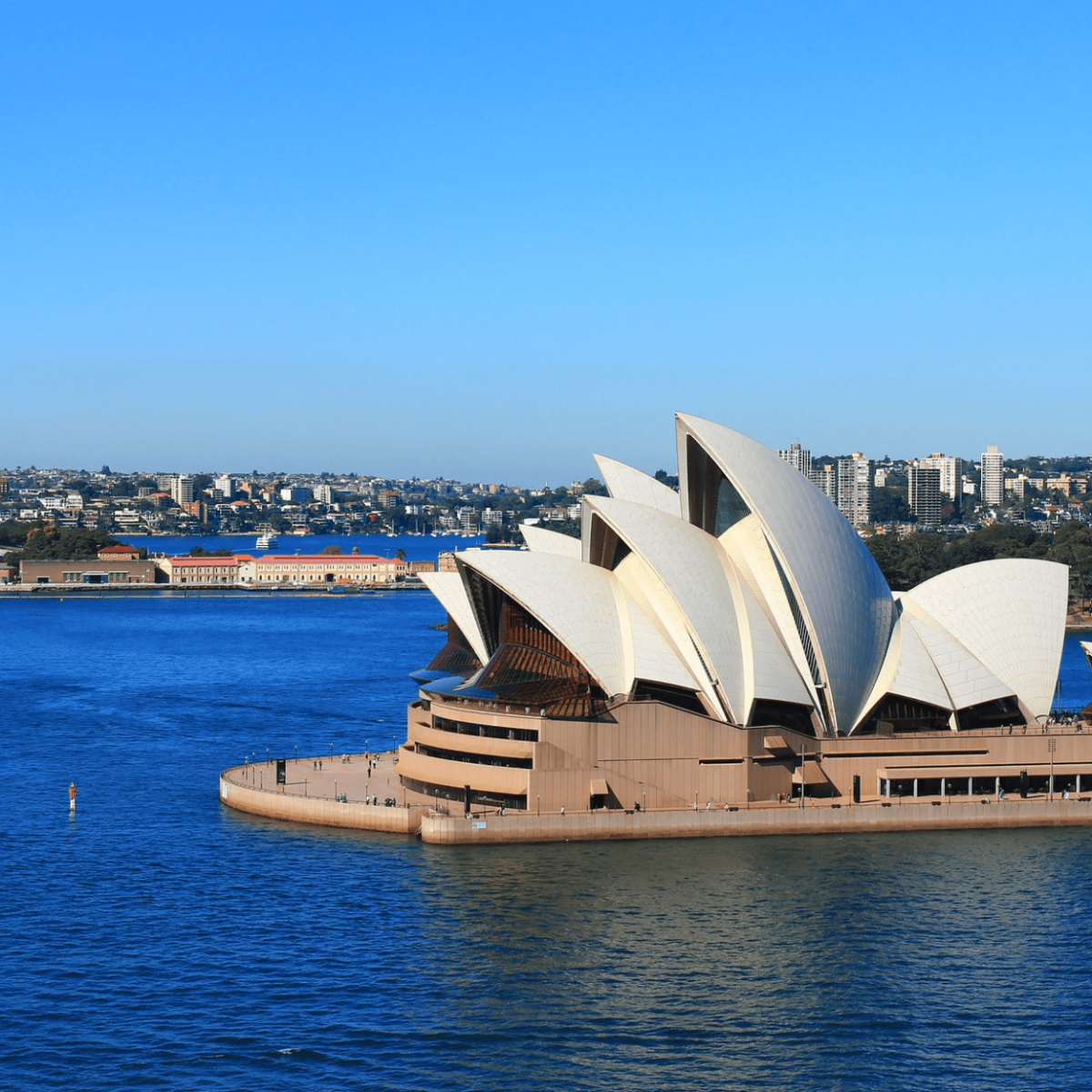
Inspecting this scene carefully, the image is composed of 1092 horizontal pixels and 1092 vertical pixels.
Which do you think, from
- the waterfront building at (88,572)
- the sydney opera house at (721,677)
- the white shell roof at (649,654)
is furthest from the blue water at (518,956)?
the waterfront building at (88,572)

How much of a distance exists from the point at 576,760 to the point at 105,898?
12.2 meters

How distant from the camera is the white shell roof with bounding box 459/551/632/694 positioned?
41.2 meters

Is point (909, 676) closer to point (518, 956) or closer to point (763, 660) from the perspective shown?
point (763, 660)

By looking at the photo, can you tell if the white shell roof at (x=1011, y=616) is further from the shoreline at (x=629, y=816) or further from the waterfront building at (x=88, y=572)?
the waterfront building at (x=88, y=572)

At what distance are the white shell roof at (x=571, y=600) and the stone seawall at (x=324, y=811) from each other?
5864mm

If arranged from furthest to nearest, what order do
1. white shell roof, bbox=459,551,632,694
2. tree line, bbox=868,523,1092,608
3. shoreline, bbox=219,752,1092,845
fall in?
tree line, bbox=868,523,1092,608, white shell roof, bbox=459,551,632,694, shoreline, bbox=219,752,1092,845

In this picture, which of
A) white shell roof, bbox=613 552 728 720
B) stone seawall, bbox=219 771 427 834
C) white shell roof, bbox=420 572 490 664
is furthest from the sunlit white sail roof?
stone seawall, bbox=219 771 427 834

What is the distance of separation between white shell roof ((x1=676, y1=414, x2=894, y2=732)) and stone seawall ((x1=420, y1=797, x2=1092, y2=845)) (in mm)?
3234

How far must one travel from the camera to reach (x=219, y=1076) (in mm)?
24531

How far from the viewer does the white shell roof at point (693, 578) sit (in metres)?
41.3

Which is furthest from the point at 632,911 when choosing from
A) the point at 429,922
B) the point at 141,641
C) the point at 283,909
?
the point at 141,641

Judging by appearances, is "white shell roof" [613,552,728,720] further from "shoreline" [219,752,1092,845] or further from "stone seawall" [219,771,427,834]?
"stone seawall" [219,771,427,834]

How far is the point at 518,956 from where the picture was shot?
3022 centimetres

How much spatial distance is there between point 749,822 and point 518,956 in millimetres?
11075
